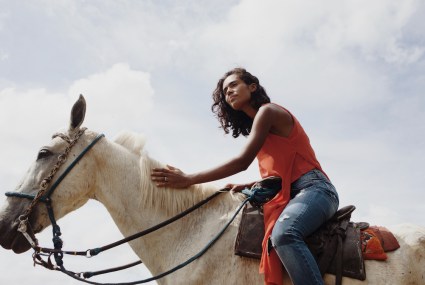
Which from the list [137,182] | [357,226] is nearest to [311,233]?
[357,226]

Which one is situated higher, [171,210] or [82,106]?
[82,106]

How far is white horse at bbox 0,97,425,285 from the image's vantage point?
412 centimetres

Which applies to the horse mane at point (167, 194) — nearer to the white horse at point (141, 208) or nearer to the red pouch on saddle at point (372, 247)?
the white horse at point (141, 208)

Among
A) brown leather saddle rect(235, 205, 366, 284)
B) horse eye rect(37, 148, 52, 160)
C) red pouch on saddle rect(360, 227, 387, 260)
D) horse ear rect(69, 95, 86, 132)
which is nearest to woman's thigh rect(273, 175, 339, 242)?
brown leather saddle rect(235, 205, 366, 284)

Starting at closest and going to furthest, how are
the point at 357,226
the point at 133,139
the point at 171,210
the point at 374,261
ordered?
the point at 374,261 → the point at 357,226 → the point at 171,210 → the point at 133,139

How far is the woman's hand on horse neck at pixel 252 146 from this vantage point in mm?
4340

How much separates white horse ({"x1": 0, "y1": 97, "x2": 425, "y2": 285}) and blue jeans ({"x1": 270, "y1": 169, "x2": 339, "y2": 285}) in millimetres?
465

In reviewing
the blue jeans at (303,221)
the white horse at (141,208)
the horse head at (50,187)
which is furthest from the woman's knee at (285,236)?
the horse head at (50,187)

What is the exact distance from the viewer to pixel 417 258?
13.0ft

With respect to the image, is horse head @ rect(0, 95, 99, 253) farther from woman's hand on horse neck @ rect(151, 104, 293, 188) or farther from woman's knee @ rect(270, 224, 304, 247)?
woman's knee @ rect(270, 224, 304, 247)

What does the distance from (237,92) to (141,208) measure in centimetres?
182

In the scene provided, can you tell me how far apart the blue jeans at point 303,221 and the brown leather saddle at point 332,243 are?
0.12 m

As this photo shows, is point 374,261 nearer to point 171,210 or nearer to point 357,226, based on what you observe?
point 357,226

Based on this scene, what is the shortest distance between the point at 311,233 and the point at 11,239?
3.28 m
